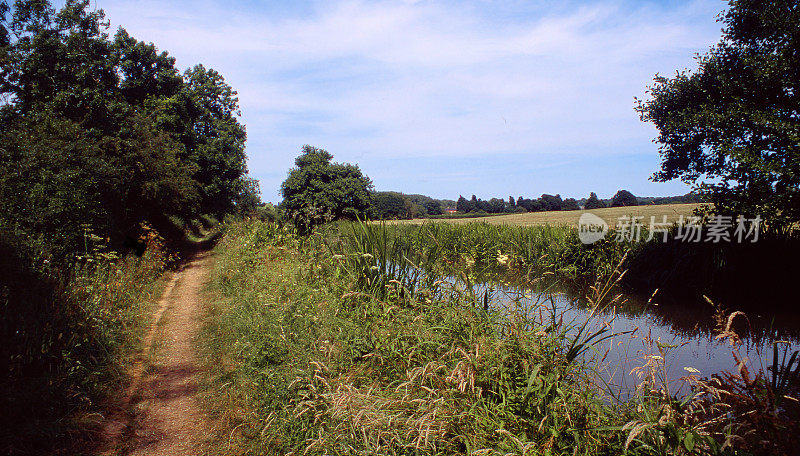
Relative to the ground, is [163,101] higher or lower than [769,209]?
higher

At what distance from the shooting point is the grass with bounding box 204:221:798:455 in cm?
240

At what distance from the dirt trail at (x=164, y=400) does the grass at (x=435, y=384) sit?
24 cm

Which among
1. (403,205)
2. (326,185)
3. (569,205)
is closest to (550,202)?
(569,205)

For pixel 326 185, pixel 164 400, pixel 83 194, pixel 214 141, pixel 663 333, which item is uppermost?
pixel 214 141

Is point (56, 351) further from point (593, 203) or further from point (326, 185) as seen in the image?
point (593, 203)

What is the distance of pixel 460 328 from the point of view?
11.3 feet

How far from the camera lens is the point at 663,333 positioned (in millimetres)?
7137

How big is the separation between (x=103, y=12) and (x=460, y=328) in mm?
21650

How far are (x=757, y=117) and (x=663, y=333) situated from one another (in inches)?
216

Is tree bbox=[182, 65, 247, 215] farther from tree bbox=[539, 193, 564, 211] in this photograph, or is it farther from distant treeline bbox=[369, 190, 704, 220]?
tree bbox=[539, 193, 564, 211]

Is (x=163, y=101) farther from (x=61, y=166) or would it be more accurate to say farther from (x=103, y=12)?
(x=61, y=166)

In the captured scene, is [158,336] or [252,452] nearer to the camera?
[252,452]

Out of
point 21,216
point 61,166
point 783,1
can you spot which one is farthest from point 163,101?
point 783,1

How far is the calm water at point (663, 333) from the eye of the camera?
3.58 meters
